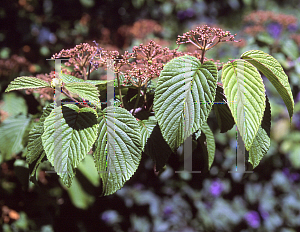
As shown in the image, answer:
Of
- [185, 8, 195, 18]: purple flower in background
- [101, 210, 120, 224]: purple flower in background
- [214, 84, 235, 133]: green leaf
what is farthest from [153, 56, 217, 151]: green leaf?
[185, 8, 195, 18]: purple flower in background

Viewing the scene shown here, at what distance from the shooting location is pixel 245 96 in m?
0.42

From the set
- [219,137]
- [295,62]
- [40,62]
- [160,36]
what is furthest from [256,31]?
[40,62]

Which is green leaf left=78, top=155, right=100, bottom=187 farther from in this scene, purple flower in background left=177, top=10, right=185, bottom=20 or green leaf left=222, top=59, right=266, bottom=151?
purple flower in background left=177, top=10, right=185, bottom=20

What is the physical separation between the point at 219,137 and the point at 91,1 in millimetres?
1274

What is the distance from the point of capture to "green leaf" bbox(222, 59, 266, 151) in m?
0.40

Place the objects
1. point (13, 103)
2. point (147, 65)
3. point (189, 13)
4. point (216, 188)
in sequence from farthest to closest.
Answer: point (189, 13)
point (216, 188)
point (13, 103)
point (147, 65)

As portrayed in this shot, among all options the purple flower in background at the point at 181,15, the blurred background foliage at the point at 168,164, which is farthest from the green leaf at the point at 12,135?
the purple flower in background at the point at 181,15

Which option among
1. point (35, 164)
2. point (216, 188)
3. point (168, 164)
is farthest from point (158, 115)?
point (216, 188)

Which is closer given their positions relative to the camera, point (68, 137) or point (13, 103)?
point (68, 137)

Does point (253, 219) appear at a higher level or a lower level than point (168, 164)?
lower

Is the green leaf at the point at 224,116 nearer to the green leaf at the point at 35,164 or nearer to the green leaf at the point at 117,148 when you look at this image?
the green leaf at the point at 117,148

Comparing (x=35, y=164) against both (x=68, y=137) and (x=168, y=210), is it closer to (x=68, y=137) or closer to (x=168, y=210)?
(x=68, y=137)

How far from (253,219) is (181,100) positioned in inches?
70.7

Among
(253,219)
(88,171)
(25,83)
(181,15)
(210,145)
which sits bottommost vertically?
(253,219)
